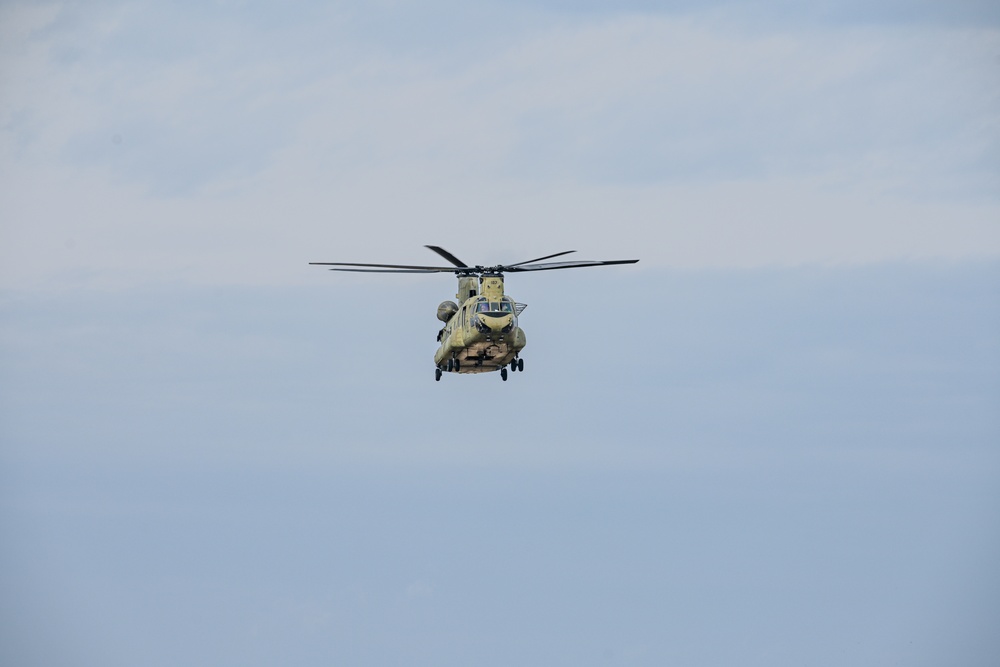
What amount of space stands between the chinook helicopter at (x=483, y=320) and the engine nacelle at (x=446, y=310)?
2.14 metres

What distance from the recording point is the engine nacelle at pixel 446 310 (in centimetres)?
12306

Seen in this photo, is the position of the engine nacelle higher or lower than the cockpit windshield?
higher

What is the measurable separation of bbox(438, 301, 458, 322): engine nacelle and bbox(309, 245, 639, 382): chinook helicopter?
2.14 m

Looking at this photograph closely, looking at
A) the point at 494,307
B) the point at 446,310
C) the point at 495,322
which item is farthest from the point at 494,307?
the point at 446,310

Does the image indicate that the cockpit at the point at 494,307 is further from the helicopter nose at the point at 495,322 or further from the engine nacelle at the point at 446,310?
the engine nacelle at the point at 446,310

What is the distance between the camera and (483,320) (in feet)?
367

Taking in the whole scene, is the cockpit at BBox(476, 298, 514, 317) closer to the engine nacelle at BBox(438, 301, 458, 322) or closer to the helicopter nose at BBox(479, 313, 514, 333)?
the helicopter nose at BBox(479, 313, 514, 333)

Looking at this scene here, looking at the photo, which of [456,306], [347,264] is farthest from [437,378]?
[347,264]

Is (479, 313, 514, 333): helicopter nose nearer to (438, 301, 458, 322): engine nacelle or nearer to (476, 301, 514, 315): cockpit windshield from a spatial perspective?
(476, 301, 514, 315): cockpit windshield

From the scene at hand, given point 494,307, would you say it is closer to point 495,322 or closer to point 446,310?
point 495,322

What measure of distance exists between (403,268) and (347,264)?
3677mm

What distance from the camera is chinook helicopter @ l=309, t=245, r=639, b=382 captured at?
112250 millimetres

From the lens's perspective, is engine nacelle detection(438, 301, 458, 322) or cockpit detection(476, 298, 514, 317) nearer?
cockpit detection(476, 298, 514, 317)

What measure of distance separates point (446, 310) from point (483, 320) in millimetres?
11913
